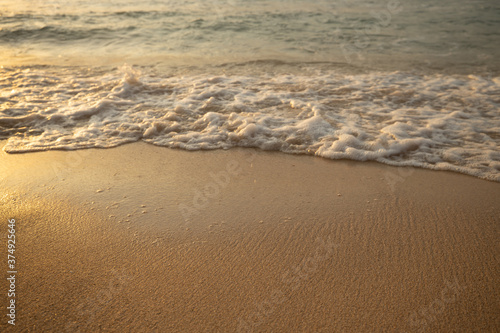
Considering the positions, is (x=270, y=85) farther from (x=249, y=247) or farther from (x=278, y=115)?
(x=249, y=247)

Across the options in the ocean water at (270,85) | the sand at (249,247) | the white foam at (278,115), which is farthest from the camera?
the ocean water at (270,85)

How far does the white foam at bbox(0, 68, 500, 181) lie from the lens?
3666mm

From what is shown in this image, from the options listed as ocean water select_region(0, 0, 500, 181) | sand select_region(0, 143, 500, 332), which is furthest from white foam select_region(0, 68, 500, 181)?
sand select_region(0, 143, 500, 332)

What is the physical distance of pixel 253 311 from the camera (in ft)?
6.14

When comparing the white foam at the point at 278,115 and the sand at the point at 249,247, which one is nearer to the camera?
the sand at the point at 249,247

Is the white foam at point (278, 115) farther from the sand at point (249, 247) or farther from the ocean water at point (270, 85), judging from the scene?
the sand at point (249, 247)

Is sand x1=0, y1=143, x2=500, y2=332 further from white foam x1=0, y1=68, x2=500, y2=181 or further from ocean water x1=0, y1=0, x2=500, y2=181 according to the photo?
ocean water x1=0, y1=0, x2=500, y2=181

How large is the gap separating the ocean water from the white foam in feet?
0.07

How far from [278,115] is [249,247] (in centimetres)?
252

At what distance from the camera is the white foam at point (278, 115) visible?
3.67 m

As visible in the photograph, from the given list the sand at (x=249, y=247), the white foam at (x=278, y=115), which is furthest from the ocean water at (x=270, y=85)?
the sand at (x=249, y=247)

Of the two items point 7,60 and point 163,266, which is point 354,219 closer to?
point 163,266

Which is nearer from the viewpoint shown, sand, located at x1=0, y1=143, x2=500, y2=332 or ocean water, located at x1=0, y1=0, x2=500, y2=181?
sand, located at x1=0, y1=143, x2=500, y2=332

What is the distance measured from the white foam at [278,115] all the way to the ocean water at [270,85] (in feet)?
0.07
